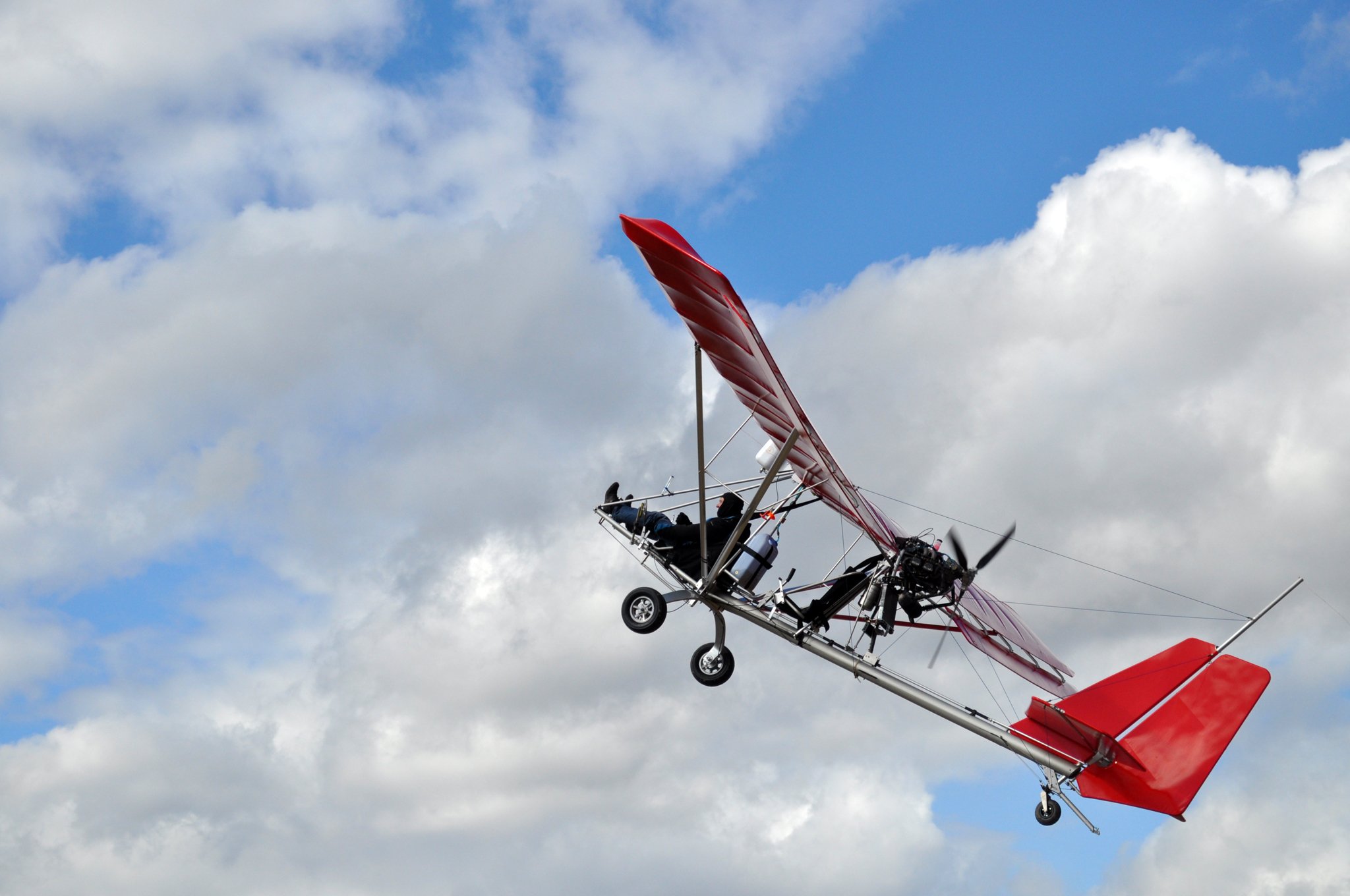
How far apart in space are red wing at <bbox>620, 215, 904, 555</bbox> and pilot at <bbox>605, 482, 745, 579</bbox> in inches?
58.6

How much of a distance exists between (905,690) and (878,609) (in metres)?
1.58

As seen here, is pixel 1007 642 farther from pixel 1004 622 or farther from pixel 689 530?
pixel 689 530

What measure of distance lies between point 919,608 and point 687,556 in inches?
176

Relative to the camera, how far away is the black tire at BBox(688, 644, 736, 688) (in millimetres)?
26094

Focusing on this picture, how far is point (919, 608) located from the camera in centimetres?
2500

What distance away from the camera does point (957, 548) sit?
2412cm

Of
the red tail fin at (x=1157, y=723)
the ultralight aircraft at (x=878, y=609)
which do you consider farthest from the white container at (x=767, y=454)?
the red tail fin at (x=1157, y=723)

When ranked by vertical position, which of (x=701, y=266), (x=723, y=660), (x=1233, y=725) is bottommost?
(x=723, y=660)

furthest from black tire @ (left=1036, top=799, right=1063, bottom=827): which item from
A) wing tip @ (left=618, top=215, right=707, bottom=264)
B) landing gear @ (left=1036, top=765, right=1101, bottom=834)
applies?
wing tip @ (left=618, top=215, right=707, bottom=264)

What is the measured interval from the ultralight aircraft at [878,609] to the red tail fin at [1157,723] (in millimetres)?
22

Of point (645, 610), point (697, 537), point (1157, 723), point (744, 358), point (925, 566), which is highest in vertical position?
point (744, 358)

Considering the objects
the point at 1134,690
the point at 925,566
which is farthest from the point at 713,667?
the point at 1134,690

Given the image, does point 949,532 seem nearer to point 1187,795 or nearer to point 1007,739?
point 1007,739

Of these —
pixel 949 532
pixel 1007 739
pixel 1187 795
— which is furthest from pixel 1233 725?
pixel 949 532
